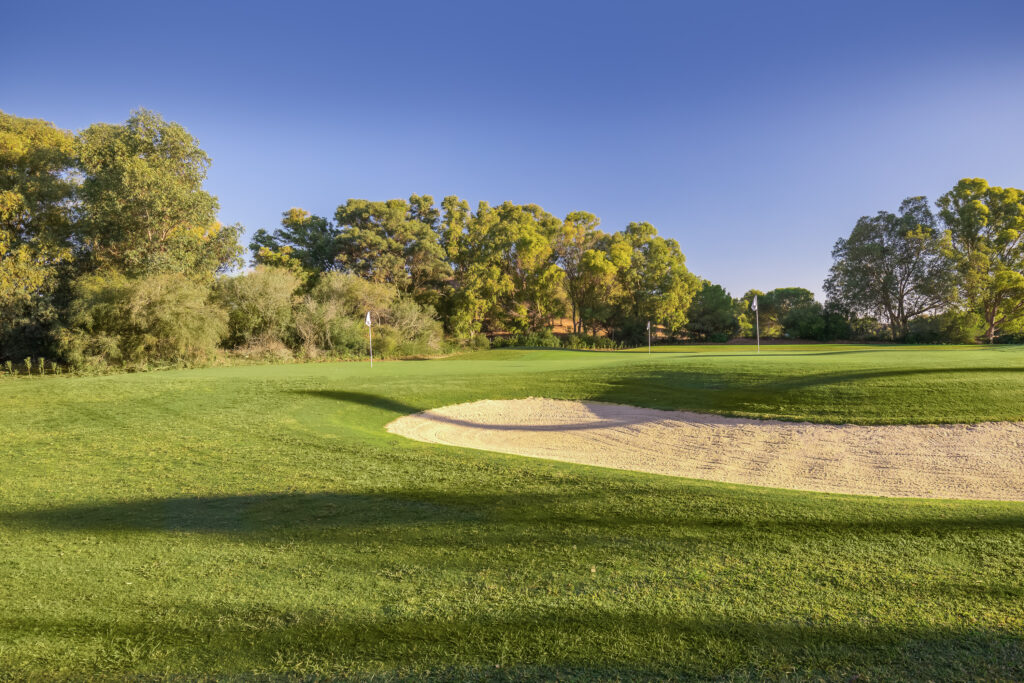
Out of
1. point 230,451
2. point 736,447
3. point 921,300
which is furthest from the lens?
point 921,300

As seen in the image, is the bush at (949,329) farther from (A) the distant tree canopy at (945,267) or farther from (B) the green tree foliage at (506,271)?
(B) the green tree foliage at (506,271)

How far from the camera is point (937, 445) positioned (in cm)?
817

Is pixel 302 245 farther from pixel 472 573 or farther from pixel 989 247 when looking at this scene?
pixel 989 247

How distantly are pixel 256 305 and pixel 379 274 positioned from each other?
38.0 ft

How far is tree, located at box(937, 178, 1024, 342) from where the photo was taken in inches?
1362

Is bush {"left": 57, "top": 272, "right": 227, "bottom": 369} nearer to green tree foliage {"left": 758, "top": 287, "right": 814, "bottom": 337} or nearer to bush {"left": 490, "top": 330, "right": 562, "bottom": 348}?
bush {"left": 490, "top": 330, "right": 562, "bottom": 348}

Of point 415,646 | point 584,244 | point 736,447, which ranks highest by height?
point 584,244

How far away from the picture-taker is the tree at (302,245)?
3806 centimetres

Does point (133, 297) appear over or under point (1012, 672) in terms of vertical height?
over

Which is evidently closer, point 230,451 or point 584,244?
point 230,451

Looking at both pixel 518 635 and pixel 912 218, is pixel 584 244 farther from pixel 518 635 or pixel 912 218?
pixel 518 635

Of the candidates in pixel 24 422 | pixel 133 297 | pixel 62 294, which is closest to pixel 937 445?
pixel 24 422

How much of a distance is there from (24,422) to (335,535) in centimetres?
959

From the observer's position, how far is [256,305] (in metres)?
26.9
